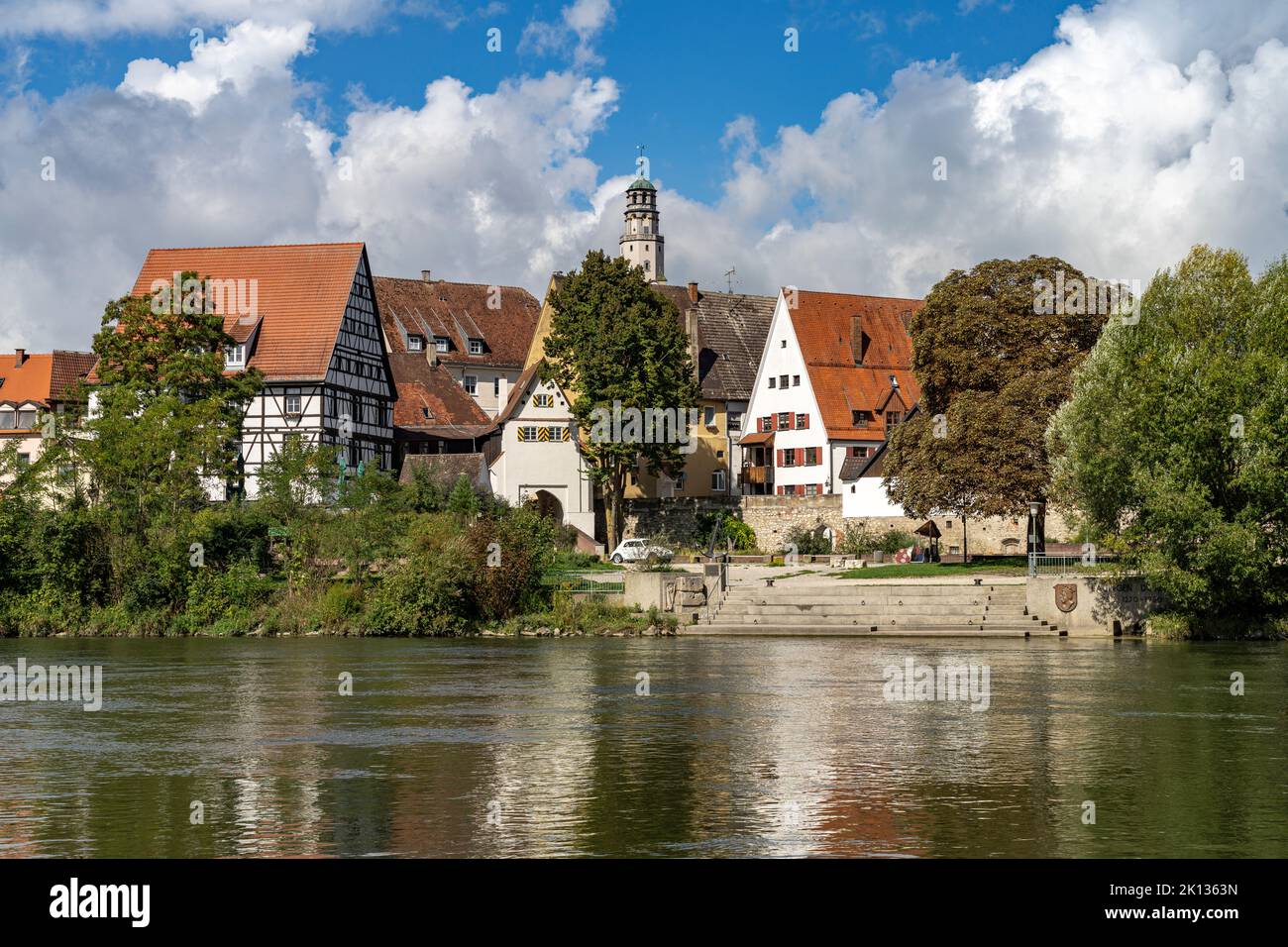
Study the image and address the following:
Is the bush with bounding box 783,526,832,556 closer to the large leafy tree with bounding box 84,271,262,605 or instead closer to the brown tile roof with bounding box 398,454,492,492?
the brown tile roof with bounding box 398,454,492,492

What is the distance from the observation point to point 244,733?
2661cm

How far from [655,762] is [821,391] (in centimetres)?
6178

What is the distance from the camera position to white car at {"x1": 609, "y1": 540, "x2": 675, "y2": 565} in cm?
6128

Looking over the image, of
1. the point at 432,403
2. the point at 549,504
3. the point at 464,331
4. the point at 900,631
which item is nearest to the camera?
the point at 900,631

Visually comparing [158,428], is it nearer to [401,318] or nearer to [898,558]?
[898,558]

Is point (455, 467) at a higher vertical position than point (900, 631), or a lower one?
higher

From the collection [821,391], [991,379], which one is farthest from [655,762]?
[821,391]

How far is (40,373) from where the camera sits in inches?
3644

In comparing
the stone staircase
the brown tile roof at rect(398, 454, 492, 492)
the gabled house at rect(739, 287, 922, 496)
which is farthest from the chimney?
the stone staircase

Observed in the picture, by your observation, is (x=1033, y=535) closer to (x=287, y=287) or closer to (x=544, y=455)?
(x=544, y=455)

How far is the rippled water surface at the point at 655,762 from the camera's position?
17359 millimetres

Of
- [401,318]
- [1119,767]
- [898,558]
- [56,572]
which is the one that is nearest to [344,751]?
[1119,767]

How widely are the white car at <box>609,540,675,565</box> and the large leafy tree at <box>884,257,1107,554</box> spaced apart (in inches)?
388
